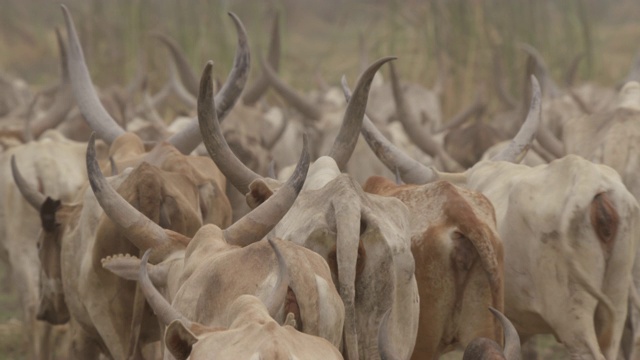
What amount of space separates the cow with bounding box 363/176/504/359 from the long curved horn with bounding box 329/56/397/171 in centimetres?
51

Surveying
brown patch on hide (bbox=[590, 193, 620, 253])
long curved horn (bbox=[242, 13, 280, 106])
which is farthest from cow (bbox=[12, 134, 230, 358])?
long curved horn (bbox=[242, 13, 280, 106])

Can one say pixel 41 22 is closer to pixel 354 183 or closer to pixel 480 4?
pixel 480 4

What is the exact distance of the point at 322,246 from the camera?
546 centimetres

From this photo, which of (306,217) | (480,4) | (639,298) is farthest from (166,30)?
(306,217)

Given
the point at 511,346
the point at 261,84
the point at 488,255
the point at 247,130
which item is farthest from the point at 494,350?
the point at 261,84

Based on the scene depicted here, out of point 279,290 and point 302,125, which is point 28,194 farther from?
point 302,125

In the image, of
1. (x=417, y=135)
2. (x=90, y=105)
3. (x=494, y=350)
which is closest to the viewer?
(x=494, y=350)

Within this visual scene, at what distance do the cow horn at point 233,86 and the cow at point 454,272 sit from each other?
139 centimetres

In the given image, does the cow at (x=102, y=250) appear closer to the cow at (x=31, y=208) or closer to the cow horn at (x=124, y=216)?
the cow horn at (x=124, y=216)

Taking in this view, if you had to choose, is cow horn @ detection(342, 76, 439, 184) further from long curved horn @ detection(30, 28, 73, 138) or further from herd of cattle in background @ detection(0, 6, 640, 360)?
long curved horn @ detection(30, 28, 73, 138)

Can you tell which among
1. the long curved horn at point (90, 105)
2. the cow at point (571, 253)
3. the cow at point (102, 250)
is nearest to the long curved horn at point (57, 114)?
the long curved horn at point (90, 105)

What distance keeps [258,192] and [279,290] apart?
5.21ft

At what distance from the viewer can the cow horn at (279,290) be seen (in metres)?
4.26

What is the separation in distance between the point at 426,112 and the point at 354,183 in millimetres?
9842
